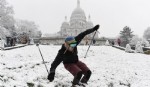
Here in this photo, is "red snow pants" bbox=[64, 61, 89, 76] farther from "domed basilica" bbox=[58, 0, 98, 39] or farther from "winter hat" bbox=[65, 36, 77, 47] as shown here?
"domed basilica" bbox=[58, 0, 98, 39]

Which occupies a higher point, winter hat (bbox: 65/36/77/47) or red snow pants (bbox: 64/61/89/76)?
winter hat (bbox: 65/36/77/47)

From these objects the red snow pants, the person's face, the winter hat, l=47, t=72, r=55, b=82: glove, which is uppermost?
the winter hat

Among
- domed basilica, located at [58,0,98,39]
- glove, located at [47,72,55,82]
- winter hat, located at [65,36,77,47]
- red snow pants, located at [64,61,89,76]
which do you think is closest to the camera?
red snow pants, located at [64,61,89,76]

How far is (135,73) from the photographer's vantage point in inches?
521

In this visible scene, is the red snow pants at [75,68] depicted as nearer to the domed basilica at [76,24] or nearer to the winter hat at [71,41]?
the winter hat at [71,41]

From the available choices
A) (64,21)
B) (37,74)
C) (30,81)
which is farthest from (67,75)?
(64,21)

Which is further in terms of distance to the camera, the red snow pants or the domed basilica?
the domed basilica

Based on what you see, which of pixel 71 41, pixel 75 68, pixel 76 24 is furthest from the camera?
pixel 76 24

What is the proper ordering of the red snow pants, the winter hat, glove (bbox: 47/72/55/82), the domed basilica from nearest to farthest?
1. the red snow pants
2. the winter hat
3. glove (bbox: 47/72/55/82)
4. the domed basilica

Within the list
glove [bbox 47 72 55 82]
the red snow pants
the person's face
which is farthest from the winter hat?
glove [bbox 47 72 55 82]

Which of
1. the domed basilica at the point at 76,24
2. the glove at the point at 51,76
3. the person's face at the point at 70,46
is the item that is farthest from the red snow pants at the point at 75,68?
the domed basilica at the point at 76,24

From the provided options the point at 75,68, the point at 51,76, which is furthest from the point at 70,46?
the point at 51,76

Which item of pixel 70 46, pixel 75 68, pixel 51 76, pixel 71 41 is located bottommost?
pixel 51 76

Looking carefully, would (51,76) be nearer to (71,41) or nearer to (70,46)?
(70,46)
